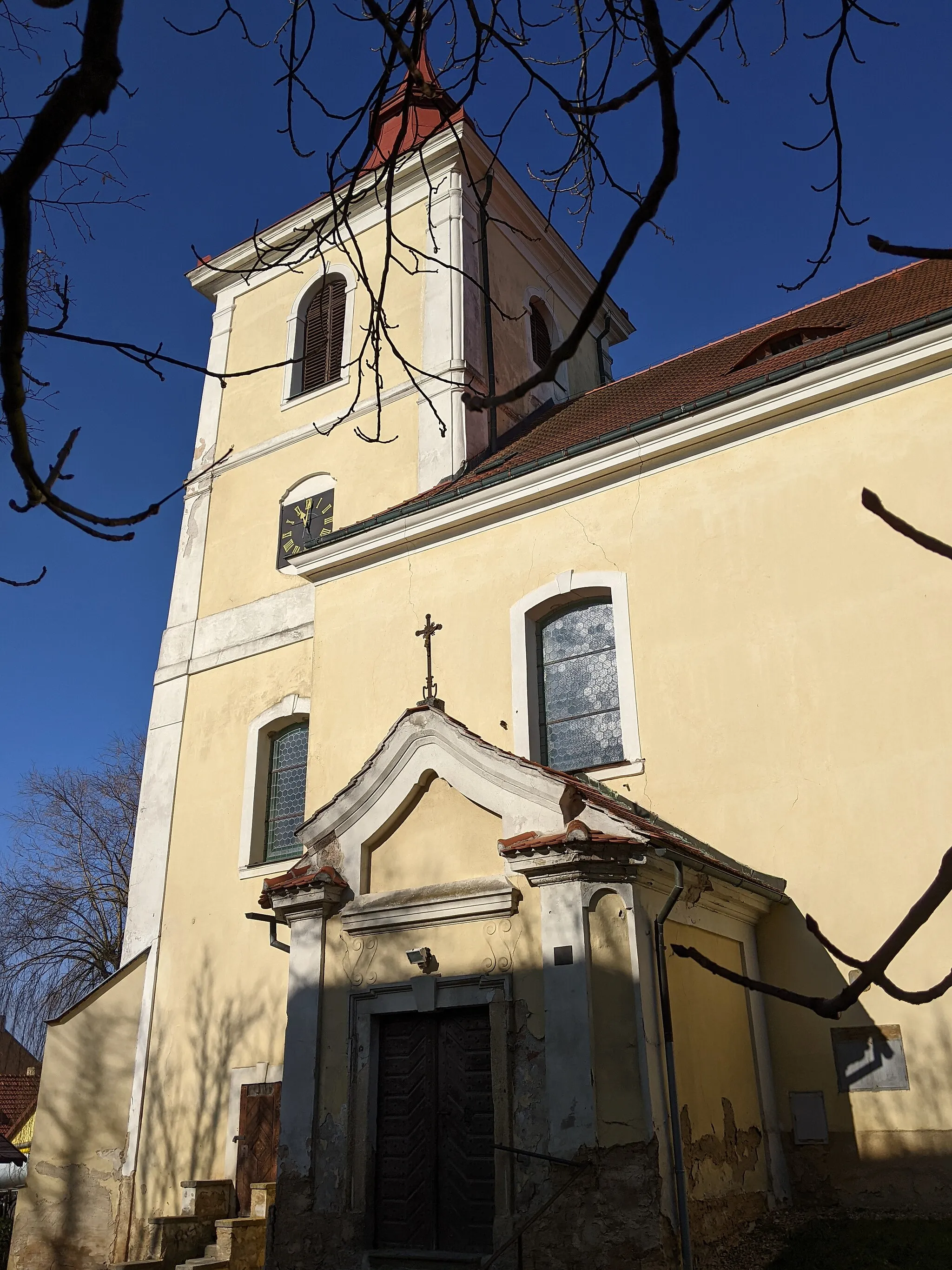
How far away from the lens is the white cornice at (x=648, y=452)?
10375 mm

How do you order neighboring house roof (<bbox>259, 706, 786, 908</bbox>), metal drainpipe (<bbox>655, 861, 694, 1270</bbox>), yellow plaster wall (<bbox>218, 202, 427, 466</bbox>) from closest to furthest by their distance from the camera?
metal drainpipe (<bbox>655, 861, 694, 1270</bbox>)
neighboring house roof (<bbox>259, 706, 786, 908</bbox>)
yellow plaster wall (<bbox>218, 202, 427, 466</bbox>)

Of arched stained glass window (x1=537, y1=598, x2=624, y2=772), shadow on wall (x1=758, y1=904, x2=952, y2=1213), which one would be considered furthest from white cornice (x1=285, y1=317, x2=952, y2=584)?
shadow on wall (x1=758, y1=904, x2=952, y2=1213)

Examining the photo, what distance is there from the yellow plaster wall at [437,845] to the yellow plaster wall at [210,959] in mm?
4067

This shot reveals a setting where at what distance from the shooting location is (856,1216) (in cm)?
820

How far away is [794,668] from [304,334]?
468 inches

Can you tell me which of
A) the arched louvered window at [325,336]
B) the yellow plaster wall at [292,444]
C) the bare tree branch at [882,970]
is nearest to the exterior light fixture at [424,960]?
the bare tree branch at [882,970]

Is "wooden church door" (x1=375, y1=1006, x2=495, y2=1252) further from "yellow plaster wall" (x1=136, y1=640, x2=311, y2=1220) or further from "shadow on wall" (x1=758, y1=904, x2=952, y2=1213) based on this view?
"yellow plaster wall" (x1=136, y1=640, x2=311, y2=1220)

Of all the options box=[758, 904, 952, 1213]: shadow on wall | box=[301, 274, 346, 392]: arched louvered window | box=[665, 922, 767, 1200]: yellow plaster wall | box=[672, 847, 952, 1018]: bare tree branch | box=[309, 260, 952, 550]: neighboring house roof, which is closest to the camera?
box=[672, 847, 952, 1018]: bare tree branch

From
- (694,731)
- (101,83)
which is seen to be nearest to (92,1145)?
(694,731)

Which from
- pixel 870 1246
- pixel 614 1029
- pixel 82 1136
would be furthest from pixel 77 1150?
pixel 870 1246

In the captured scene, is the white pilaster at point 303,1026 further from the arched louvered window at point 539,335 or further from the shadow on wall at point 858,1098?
the arched louvered window at point 539,335

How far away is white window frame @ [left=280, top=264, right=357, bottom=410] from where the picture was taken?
691 inches

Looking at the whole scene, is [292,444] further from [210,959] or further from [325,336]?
[210,959]

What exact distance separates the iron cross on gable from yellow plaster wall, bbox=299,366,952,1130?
8.1 inches
